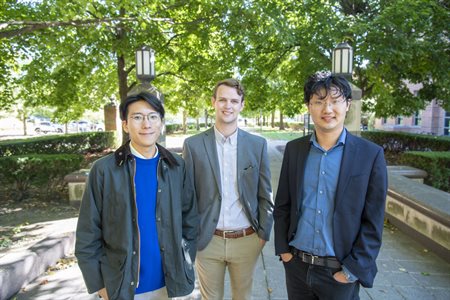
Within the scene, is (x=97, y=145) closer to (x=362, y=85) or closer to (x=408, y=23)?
(x=362, y=85)

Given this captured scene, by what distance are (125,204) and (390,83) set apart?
1257cm

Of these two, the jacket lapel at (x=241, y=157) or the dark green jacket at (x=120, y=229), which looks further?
the jacket lapel at (x=241, y=157)

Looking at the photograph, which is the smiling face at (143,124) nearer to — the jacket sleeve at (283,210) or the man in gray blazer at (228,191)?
the man in gray blazer at (228,191)

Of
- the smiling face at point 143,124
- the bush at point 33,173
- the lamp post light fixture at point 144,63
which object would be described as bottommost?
the bush at point 33,173

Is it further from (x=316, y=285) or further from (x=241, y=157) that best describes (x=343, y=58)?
(x=316, y=285)

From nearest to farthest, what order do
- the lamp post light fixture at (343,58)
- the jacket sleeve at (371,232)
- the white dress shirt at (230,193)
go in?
the jacket sleeve at (371,232)
the white dress shirt at (230,193)
the lamp post light fixture at (343,58)

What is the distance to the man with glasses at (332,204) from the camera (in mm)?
1938

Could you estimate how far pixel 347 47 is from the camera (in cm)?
740

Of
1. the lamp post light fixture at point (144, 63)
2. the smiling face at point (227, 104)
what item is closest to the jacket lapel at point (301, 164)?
the smiling face at point (227, 104)

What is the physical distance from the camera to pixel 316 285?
6.78 ft

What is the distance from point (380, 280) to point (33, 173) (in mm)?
7386

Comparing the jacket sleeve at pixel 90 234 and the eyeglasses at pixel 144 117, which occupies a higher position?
the eyeglasses at pixel 144 117

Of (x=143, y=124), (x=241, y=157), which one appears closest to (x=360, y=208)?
(x=241, y=157)

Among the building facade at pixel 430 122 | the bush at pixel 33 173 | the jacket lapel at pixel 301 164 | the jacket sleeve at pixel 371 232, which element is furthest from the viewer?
the building facade at pixel 430 122
